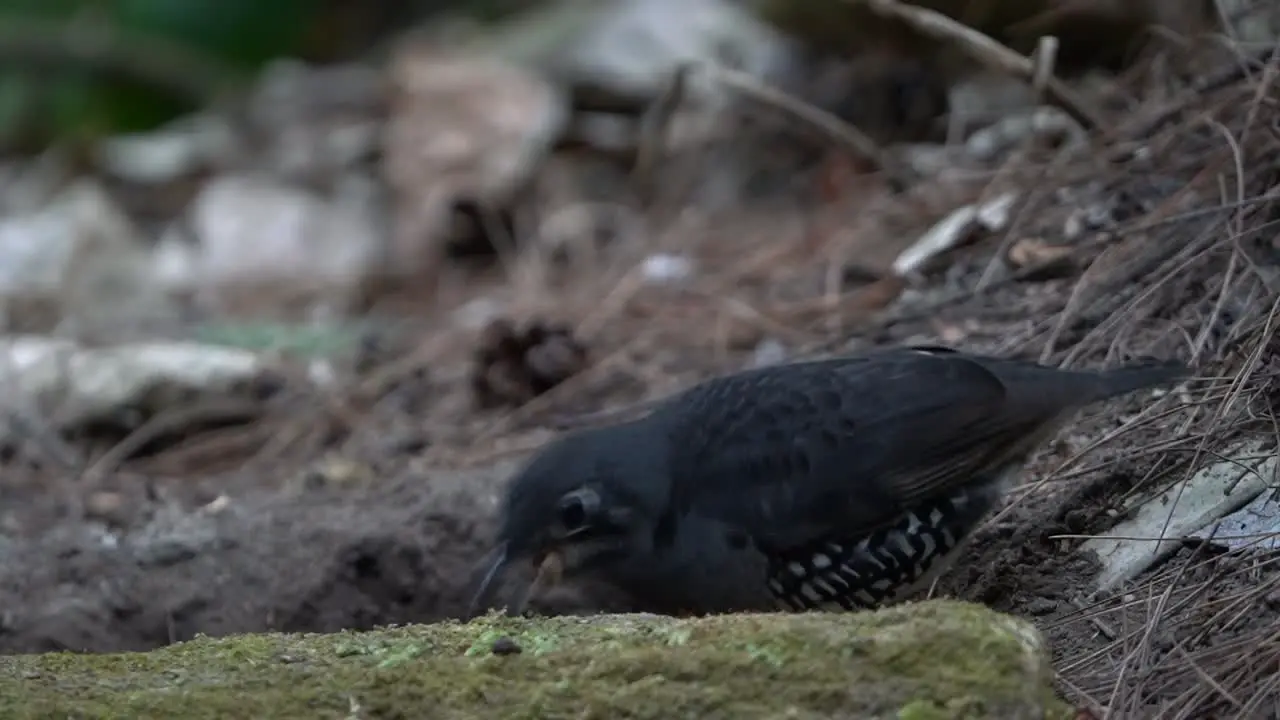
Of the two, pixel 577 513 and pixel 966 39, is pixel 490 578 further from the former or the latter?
pixel 966 39

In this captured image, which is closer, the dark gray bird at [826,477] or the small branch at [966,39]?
the dark gray bird at [826,477]

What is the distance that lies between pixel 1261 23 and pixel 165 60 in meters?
7.88

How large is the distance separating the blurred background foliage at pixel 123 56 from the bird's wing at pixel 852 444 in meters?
7.84

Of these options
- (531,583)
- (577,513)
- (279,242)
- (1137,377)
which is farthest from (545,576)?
(279,242)

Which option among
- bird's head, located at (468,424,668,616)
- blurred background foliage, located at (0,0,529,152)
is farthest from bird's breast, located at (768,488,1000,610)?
blurred background foliage, located at (0,0,529,152)

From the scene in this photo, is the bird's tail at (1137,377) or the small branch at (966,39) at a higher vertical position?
the small branch at (966,39)

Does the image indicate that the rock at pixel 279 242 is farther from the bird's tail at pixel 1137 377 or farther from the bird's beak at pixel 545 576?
the bird's tail at pixel 1137 377

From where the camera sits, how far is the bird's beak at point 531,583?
3639mm

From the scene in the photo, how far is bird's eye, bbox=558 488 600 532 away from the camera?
11.8 ft

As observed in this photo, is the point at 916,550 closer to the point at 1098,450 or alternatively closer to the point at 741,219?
the point at 1098,450

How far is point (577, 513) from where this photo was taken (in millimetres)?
3605

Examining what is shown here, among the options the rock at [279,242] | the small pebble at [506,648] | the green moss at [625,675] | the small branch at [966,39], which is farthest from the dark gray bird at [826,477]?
the rock at [279,242]

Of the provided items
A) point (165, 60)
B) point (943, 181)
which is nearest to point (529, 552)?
point (943, 181)

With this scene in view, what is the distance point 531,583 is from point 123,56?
8.14m
